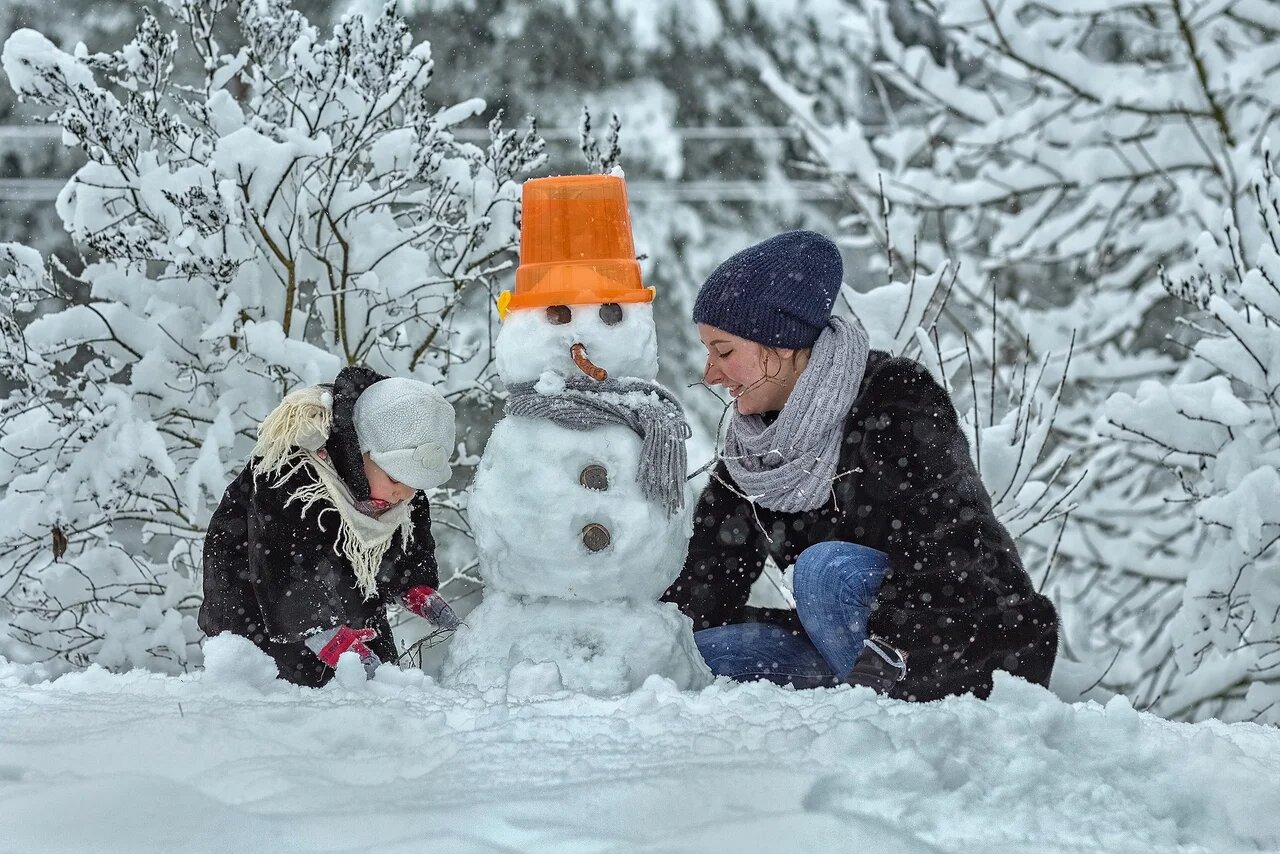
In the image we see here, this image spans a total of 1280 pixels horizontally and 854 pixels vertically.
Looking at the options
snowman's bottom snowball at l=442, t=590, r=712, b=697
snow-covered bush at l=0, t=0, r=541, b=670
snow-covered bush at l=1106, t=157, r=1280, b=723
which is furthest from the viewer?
snow-covered bush at l=1106, t=157, r=1280, b=723

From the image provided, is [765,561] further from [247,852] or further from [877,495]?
[247,852]

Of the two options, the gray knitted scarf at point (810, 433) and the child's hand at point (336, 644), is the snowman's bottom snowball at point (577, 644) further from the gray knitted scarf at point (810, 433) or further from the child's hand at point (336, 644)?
the gray knitted scarf at point (810, 433)

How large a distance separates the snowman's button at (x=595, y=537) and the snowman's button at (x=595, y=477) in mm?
83

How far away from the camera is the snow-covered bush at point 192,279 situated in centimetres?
332

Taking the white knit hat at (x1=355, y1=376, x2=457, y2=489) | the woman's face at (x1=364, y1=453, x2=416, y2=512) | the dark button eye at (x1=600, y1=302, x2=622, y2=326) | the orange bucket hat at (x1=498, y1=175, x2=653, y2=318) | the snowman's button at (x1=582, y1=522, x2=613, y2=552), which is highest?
the orange bucket hat at (x1=498, y1=175, x2=653, y2=318)

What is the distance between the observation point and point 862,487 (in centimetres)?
285

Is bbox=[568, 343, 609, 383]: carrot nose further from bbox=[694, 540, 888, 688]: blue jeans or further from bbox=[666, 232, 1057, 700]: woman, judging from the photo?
bbox=[694, 540, 888, 688]: blue jeans

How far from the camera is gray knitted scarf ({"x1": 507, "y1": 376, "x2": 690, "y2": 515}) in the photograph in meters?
2.68

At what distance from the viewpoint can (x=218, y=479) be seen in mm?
3311

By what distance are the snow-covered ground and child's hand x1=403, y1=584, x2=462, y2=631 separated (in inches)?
28.2

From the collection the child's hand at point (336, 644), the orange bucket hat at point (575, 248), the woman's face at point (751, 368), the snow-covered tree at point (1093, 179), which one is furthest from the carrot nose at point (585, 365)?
the snow-covered tree at point (1093, 179)

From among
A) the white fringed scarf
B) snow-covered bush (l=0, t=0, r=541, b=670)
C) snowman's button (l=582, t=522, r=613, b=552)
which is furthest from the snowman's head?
snow-covered bush (l=0, t=0, r=541, b=670)

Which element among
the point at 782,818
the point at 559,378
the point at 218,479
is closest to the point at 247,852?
the point at 782,818

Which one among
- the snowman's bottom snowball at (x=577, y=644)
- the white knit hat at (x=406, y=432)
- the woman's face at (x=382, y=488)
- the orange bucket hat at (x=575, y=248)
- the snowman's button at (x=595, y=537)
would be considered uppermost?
the orange bucket hat at (x=575, y=248)
